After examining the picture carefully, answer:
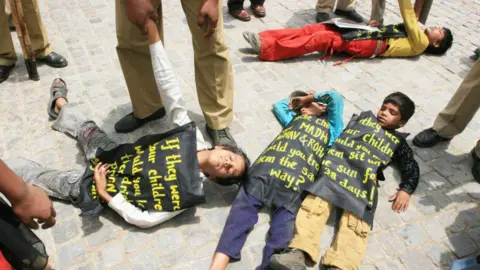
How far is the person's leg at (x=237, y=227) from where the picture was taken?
2.37 metres

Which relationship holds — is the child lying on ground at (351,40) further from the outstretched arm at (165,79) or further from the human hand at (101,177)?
the human hand at (101,177)

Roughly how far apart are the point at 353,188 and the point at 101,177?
5.74 ft

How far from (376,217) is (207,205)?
125 cm

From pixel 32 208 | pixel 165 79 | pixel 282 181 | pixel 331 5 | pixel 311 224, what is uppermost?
pixel 165 79

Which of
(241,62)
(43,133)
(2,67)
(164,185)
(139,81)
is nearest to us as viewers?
(164,185)

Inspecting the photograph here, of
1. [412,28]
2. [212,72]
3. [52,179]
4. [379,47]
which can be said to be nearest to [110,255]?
[52,179]

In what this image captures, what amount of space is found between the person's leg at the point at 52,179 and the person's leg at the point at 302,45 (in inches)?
98.7

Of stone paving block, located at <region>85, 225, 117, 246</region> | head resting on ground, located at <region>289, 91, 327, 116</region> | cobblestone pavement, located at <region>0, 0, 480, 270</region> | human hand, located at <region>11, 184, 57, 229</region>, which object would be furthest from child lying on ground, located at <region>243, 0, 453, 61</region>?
human hand, located at <region>11, 184, 57, 229</region>

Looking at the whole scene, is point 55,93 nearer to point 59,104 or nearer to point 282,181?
point 59,104

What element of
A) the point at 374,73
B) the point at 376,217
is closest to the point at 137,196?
the point at 376,217

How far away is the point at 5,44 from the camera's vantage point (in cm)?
378

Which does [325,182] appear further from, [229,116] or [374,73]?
[374,73]

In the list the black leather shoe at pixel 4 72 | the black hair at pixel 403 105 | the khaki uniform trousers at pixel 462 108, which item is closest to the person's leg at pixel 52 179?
the black leather shoe at pixel 4 72

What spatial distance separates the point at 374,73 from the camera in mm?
4375
